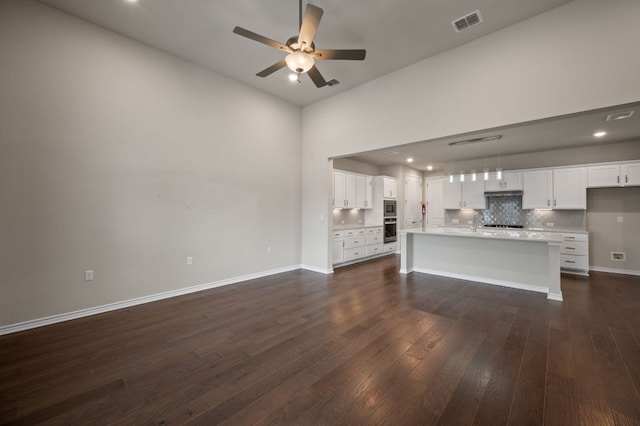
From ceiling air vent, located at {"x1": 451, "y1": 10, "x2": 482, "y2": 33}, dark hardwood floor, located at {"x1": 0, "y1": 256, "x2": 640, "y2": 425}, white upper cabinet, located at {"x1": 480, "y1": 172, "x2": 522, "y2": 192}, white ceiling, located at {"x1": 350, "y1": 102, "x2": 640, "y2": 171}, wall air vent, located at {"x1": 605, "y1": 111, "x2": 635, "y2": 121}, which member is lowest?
dark hardwood floor, located at {"x1": 0, "y1": 256, "x2": 640, "y2": 425}

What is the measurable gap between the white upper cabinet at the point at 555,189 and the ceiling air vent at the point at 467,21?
15.8ft

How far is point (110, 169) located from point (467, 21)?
508 cm

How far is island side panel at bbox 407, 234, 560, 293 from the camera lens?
169 inches

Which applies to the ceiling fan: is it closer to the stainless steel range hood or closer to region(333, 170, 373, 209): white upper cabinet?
region(333, 170, 373, 209): white upper cabinet

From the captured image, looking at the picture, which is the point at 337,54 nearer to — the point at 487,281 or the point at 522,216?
the point at 487,281

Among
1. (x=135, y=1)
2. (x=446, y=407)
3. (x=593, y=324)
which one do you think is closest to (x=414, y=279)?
(x=593, y=324)

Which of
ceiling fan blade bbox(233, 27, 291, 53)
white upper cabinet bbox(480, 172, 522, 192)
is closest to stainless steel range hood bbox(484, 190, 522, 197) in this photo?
white upper cabinet bbox(480, 172, 522, 192)

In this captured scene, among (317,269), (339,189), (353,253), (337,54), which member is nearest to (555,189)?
(353,253)

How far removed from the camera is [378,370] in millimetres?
2189

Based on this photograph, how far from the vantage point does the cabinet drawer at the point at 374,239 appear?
713cm

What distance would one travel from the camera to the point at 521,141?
5.66 m

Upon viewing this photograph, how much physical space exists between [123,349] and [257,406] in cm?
171

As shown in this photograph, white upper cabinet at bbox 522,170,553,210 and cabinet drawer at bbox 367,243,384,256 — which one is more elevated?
white upper cabinet at bbox 522,170,553,210

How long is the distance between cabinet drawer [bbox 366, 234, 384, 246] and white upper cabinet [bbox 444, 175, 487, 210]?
222cm
